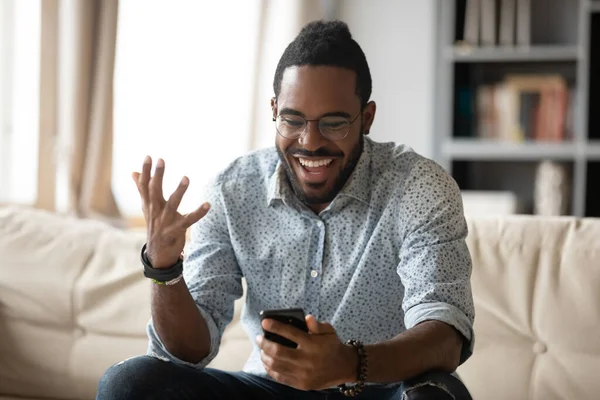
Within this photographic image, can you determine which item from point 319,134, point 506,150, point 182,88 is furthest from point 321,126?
point 506,150

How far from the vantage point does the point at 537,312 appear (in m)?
1.87

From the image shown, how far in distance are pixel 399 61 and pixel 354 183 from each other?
3.03 metres

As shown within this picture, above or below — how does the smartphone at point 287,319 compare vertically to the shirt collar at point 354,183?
below

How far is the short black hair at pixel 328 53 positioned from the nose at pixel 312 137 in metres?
0.11

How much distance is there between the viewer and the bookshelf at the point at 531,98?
4031 millimetres

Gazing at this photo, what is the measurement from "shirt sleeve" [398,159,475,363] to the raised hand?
0.39 m

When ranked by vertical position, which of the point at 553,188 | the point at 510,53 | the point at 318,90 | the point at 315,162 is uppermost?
the point at 510,53

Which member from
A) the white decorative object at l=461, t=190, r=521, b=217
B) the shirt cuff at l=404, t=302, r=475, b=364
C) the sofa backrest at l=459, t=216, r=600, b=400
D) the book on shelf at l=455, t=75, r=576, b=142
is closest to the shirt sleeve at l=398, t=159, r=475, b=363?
the shirt cuff at l=404, t=302, r=475, b=364

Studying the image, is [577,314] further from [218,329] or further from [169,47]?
[169,47]

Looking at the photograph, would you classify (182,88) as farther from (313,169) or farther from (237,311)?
(313,169)

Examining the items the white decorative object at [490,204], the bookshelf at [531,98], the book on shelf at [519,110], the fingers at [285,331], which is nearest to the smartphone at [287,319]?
the fingers at [285,331]

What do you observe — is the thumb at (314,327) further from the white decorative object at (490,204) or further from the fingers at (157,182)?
the white decorative object at (490,204)

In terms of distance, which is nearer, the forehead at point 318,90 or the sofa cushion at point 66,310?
the forehead at point 318,90

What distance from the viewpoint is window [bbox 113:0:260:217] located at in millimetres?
3572
